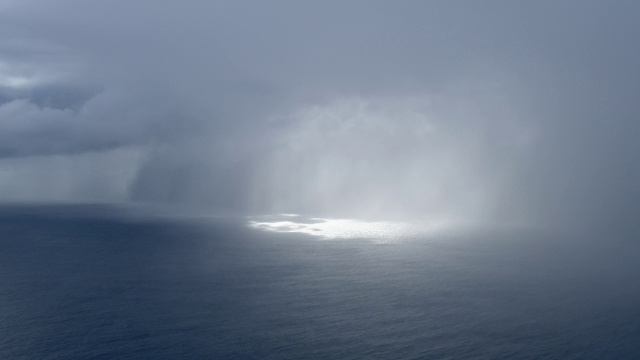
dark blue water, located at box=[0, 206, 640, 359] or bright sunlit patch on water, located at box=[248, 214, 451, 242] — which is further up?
bright sunlit patch on water, located at box=[248, 214, 451, 242]

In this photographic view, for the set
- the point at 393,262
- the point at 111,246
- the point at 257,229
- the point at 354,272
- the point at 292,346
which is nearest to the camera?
the point at 292,346

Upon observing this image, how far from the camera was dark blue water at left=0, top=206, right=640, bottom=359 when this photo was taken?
55.8 m

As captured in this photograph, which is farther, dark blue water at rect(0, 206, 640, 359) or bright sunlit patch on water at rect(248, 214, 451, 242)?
bright sunlit patch on water at rect(248, 214, 451, 242)

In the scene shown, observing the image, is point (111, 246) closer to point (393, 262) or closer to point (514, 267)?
point (393, 262)

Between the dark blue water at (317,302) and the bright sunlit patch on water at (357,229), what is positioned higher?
the bright sunlit patch on water at (357,229)

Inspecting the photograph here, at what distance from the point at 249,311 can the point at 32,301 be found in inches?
1128

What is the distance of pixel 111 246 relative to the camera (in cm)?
13200

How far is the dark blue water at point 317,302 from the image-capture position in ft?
183

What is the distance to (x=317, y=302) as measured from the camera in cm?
7406

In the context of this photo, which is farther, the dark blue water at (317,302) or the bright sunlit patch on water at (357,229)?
the bright sunlit patch on water at (357,229)

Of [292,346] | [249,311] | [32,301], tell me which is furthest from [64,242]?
[292,346]

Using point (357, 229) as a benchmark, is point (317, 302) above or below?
below

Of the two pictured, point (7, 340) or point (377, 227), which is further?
point (377, 227)

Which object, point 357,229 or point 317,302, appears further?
point 357,229
